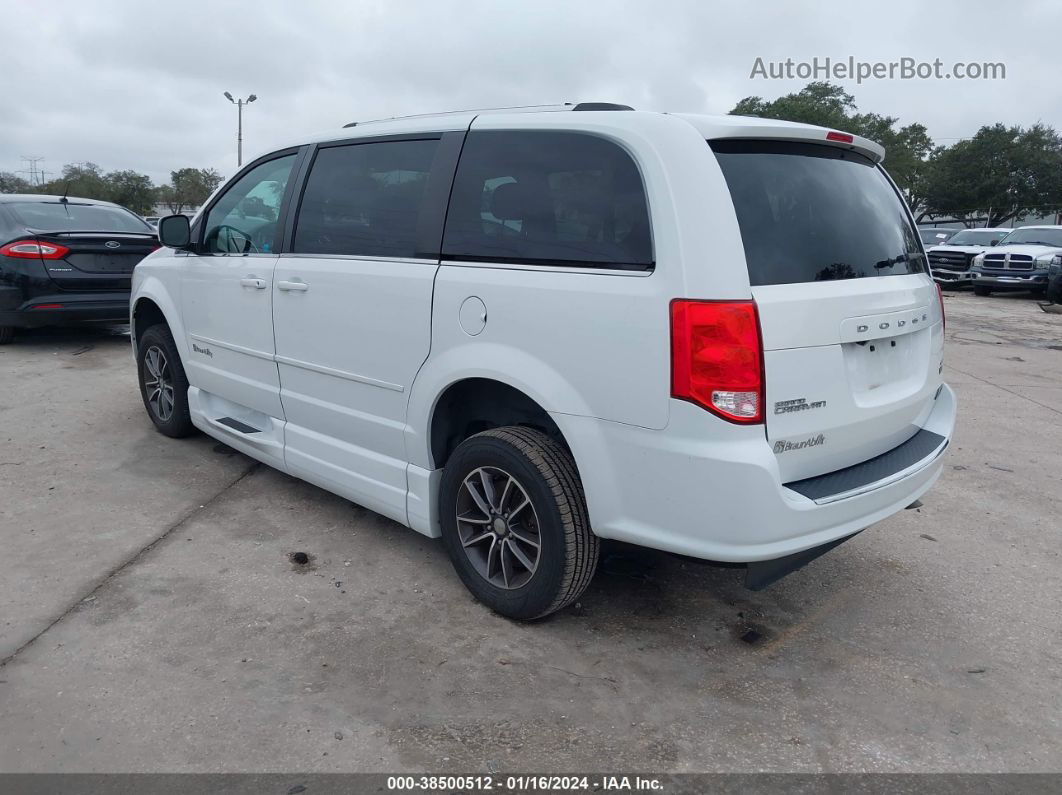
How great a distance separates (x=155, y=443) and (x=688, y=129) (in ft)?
13.6

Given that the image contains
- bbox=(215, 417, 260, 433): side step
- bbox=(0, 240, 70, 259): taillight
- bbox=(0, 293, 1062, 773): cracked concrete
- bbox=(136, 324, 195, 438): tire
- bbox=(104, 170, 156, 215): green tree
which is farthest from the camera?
bbox=(104, 170, 156, 215): green tree

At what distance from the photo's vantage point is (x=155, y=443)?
17.2 ft

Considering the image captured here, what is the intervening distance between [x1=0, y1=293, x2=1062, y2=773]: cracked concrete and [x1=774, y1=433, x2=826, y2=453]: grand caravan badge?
852 mm

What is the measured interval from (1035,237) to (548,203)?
19.1 metres

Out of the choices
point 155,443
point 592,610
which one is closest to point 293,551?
point 592,610

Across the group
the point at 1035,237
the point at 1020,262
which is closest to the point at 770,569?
the point at 1020,262

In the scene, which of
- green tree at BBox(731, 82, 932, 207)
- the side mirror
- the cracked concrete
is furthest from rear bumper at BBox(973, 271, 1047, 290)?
green tree at BBox(731, 82, 932, 207)

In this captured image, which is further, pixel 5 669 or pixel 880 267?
pixel 880 267

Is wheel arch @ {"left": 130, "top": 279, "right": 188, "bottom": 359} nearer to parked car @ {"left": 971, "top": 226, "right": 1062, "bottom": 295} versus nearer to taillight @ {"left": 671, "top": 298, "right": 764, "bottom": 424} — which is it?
taillight @ {"left": 671, "top": 298, "right": 764, "bottom": 424}

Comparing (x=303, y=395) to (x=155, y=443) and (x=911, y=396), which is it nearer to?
(x=155, y=443)

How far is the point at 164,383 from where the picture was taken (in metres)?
5.21

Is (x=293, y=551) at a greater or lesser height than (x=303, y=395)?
lesser

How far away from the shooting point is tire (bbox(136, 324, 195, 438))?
5027mm

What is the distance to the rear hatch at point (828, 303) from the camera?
2.52m
